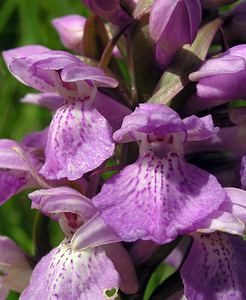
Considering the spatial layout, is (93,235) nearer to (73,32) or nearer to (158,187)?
(158,187)

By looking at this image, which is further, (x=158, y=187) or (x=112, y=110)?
(x=112, y=110)

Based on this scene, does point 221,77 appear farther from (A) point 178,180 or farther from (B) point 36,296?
(B) point 36,296

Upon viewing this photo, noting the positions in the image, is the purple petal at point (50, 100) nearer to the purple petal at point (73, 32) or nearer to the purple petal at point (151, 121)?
the purple petal at point (73, 32)

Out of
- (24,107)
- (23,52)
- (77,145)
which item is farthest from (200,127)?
(24,107)

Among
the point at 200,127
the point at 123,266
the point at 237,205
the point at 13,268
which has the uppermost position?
the point at 200,127

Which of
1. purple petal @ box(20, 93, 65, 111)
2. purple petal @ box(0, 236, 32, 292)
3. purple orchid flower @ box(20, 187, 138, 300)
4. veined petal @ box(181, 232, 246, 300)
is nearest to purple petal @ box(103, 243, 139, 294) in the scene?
purple orchid flower @ box(20, 187, 138, 300)

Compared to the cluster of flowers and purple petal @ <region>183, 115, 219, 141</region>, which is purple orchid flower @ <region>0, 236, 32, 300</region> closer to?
the cluster of flowers
